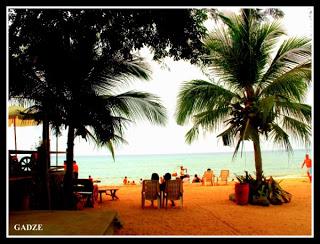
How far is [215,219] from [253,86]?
4.68m

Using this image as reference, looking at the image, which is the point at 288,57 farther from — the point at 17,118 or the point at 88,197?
the point at 17,118

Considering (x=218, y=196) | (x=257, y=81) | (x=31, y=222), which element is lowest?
(x=218, y=196)

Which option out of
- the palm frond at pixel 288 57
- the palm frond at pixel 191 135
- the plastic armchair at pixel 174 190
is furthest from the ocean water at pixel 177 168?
the plastic armchair at pixel 174 190

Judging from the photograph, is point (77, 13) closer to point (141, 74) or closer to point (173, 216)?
point (141, 74)

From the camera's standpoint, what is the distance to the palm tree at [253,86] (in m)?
9.66

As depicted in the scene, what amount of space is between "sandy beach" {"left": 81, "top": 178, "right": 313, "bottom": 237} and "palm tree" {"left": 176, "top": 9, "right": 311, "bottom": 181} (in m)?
1.57

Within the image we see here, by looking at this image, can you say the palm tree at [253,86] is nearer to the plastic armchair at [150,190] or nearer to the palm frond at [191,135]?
the palm frond at [191,135]

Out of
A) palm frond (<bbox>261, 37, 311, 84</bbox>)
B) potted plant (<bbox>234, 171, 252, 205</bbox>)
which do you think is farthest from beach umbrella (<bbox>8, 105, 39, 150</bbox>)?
palm frond (<bbox>261, 37, 311, 84</bbox>)

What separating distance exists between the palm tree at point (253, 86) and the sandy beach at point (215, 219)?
1.57 m

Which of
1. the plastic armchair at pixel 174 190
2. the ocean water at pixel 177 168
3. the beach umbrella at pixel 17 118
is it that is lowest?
the ocean water at pixel 177 168

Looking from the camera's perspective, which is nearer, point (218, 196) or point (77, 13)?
point (77, 13)

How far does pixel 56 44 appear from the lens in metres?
6.38
